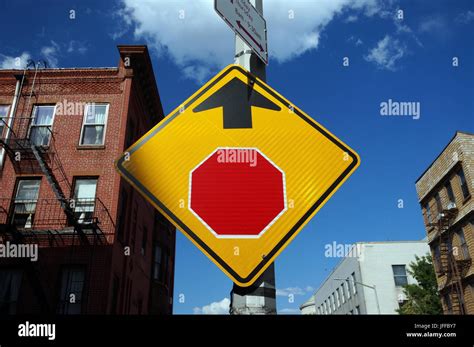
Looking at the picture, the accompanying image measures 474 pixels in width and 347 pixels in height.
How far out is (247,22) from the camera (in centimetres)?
290

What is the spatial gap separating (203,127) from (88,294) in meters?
15.8

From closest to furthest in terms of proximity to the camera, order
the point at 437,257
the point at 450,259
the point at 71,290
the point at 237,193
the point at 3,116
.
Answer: the point at 237,193, the point at 71,290, the point at 3,116, the point at 450,259, the point at 437,257

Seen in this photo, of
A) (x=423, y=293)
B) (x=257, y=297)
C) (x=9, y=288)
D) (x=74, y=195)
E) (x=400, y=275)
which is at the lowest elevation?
(x=257, y=297)

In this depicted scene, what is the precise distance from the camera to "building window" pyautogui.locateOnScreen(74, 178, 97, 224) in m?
18.3

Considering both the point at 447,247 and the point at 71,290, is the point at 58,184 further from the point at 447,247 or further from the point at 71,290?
the point at 447,247

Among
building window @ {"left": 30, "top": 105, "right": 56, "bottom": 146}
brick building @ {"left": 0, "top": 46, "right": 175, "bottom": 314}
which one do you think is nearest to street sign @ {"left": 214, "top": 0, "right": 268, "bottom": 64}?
brick building @ {"left": 0, "top": 46, "right": 175, "bottom": 314}

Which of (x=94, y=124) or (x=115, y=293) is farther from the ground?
(x=94, y=124)

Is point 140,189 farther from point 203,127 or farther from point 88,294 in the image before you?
point 88,294

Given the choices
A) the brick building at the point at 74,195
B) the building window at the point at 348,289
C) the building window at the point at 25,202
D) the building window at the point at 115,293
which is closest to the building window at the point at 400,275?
the building window at the point at 348,289

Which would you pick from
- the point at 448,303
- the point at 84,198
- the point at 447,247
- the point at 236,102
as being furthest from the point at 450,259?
the point at 236,102

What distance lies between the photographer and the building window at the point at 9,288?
1664 centimetres

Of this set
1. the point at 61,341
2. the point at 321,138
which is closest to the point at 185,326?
the point at 61,341

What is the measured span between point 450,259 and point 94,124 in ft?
72.5

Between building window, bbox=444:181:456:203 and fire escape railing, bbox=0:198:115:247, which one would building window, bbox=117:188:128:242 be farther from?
building window, bbox=444:181:456:203
